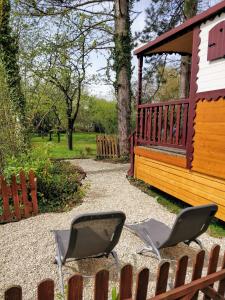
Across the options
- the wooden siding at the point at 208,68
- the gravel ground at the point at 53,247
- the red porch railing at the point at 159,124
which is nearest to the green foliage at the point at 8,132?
the gravel ground at the point at 53,247

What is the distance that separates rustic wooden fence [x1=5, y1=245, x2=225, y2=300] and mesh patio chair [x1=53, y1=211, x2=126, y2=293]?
1.03m

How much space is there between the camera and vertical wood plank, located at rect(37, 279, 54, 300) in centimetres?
165

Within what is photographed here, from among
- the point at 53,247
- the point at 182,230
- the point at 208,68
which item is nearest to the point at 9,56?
the point at 208,68

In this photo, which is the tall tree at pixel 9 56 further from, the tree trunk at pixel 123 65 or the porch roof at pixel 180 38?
the tree trunk at pixel 123 65

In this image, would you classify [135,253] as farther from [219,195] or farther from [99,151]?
[99,151]

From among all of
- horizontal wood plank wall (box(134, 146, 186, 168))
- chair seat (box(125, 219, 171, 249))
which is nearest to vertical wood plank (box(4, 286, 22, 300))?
chair seat (box(125, 219, 171, 249))

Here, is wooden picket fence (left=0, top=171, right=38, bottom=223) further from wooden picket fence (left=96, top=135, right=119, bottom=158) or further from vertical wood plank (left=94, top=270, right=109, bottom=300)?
wooden picket fence (left=96, top=135, right=119, bottom=158)

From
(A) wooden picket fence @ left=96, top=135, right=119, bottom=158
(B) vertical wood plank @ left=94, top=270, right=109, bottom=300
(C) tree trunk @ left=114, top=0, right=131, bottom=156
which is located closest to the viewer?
(B) vertical wood plank @ left=94, top=270, right=109, bottom=300

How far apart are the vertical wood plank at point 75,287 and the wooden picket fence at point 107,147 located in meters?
12.1

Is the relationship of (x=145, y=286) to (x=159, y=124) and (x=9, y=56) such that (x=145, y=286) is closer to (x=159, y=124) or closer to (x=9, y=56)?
(x=159, y=124)

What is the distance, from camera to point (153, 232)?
4.22 meters

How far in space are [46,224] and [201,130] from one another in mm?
3569

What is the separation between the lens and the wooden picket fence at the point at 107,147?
1391cm

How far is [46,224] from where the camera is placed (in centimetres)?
534
